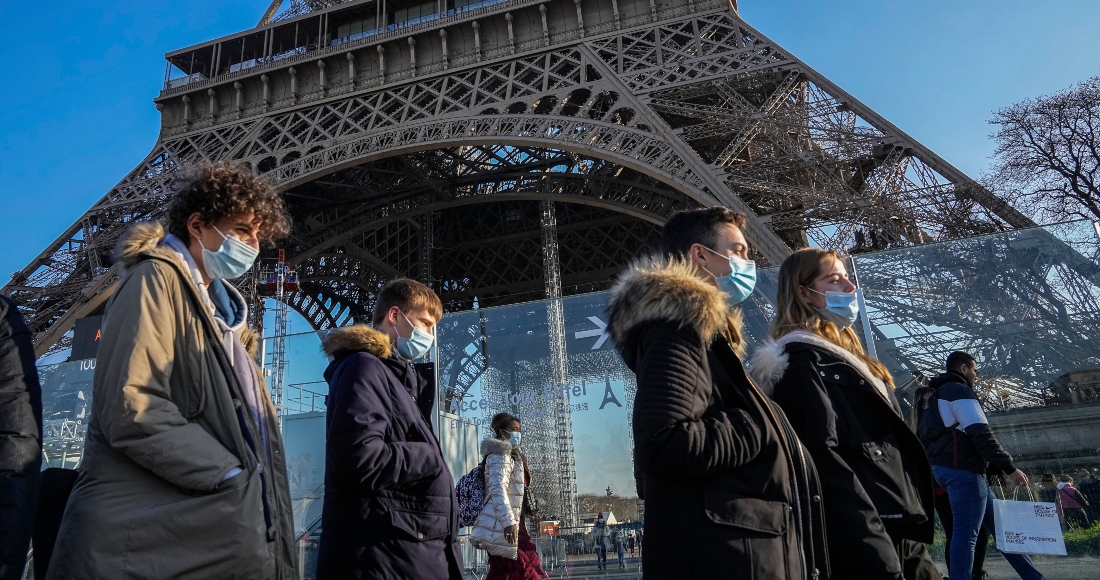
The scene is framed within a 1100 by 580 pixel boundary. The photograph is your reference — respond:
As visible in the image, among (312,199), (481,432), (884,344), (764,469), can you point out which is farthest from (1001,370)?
(312,199)

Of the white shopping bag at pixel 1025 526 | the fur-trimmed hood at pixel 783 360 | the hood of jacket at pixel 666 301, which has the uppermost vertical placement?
the hood of jacket at pixel 666 301

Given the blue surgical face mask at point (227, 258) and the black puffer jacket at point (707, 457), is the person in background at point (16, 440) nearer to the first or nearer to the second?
the blue surgical face mask at point (227, 258)

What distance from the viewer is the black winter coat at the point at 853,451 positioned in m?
1.94

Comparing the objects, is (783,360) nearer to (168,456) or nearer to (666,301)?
(666,301)

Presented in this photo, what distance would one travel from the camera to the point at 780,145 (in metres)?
12.1

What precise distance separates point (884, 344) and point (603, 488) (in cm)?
242

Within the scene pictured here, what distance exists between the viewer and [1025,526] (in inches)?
160

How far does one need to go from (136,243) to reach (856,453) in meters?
1.97

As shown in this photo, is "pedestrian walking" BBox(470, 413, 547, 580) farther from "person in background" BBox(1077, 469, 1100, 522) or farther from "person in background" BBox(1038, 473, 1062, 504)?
"person in background" BBox(1077, 469, 1100, 522)

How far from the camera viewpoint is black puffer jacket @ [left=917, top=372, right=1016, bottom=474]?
3.88 m

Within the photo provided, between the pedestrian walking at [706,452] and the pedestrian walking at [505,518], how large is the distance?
2385 millimetres

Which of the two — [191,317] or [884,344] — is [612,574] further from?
[191,317]

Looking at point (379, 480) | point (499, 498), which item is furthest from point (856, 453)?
point (499, 498)

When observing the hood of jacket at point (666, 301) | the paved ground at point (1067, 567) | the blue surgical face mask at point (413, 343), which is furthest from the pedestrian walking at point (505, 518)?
the paved ground at point (1067, 567)
